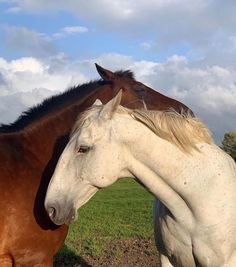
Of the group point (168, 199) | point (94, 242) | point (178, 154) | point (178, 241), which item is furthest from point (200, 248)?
point (94, 242)

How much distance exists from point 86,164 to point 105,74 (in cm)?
158

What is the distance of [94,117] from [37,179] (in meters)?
1.15

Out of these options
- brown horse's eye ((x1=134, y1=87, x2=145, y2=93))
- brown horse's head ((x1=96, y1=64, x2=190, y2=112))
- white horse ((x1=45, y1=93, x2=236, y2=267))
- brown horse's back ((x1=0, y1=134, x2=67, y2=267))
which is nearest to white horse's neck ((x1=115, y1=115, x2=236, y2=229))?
white horse ((x1=45, y1=93, x2=236, y2=267))

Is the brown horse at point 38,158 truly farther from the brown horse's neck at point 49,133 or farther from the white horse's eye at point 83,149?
the white horse's eye at point 83,149

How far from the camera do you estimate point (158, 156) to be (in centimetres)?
432

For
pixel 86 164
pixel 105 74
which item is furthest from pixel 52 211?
pixel 105 74

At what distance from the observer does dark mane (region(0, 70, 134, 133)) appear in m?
5.50

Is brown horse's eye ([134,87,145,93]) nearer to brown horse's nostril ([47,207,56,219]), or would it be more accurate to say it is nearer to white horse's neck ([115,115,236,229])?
white horse's neck ([115,115,236,229])

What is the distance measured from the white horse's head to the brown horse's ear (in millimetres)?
1245

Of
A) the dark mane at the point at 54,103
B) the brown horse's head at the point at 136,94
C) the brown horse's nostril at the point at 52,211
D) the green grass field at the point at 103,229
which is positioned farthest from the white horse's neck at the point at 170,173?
the green grass field at the point at 103,229

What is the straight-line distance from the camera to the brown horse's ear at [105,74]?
5426 millimetres

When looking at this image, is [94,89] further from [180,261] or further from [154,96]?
[180,261]

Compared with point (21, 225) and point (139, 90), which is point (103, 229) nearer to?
point (139, 90)

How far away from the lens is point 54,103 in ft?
18.4
